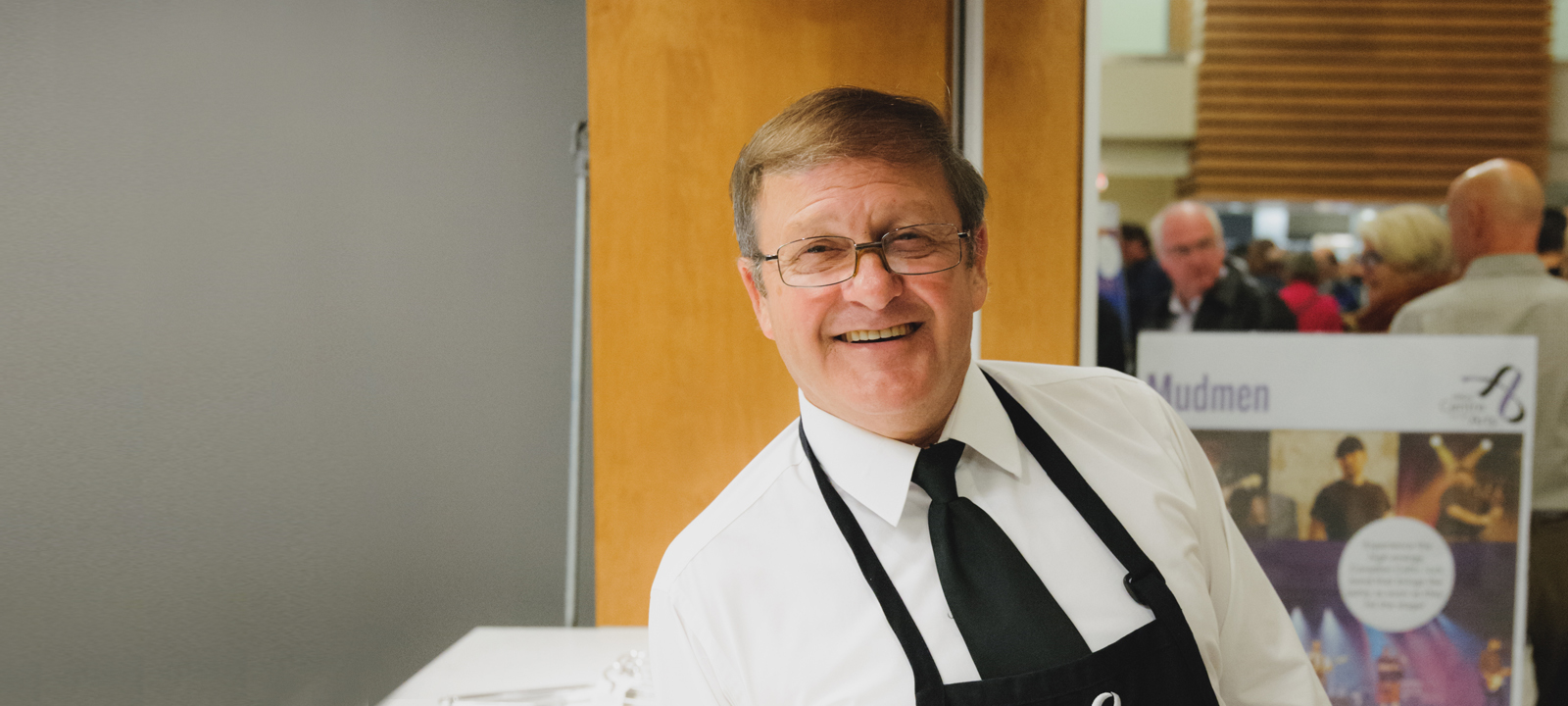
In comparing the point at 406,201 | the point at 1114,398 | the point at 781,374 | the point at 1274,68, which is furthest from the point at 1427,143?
the point at 406,201

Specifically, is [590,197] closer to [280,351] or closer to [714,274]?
[714,274]

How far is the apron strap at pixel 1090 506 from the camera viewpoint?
1179mm

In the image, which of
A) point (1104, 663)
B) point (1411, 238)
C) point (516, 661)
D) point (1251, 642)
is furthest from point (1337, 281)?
point (516, 661)

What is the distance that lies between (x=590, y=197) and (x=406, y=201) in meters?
0.38

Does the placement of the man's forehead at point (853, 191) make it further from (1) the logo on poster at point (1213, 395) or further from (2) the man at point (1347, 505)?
(2) the man at point (1347, 505)

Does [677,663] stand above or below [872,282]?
below

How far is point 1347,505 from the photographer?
7.41ft

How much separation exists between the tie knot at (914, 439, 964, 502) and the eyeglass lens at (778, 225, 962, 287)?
0.85 ft

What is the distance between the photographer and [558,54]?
1.92 metres

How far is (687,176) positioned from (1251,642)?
132 cm

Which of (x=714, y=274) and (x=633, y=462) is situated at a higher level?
(x=714, y=274)

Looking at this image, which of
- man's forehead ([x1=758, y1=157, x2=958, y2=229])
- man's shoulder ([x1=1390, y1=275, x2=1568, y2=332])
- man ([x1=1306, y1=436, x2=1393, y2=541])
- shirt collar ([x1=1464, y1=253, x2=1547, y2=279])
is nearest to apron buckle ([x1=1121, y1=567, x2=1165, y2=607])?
man's forehead ([x1=758, y1=157, x2=958, y2=229])

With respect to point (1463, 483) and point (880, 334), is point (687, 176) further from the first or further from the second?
point (1463, 483)

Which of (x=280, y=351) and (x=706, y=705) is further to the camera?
(x=280, y=351)
